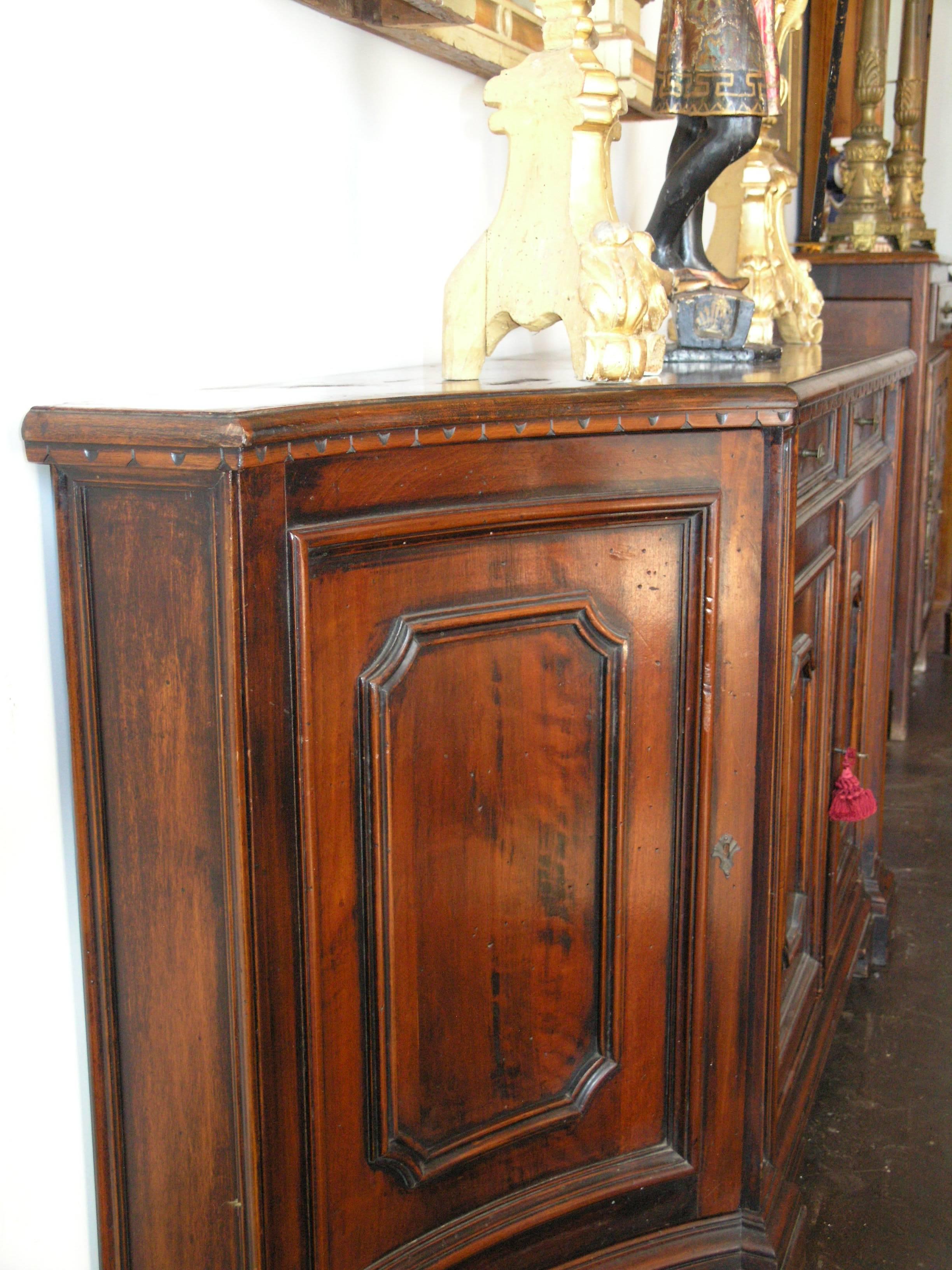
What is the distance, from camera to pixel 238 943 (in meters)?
0.97

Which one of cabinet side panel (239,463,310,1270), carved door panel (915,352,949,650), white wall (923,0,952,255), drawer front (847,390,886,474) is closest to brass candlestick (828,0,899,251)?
carved door panel (915,352,949,650)

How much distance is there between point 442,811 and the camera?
3.83ft

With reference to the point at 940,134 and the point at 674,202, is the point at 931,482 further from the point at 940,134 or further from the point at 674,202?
the point at 674,202

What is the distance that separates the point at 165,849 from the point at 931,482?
4303mm

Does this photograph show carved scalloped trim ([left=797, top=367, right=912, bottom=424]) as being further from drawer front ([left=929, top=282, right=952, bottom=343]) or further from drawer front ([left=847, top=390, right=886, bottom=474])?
drawer front ([left=929, top=282, right=952, bottom=343])

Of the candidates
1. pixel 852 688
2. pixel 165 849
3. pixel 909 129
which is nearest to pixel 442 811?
pixel 165 849

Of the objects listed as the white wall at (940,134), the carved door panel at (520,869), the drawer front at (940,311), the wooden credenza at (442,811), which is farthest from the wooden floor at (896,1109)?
the white wall at (940,134)

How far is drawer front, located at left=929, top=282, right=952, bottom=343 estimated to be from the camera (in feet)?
13.0

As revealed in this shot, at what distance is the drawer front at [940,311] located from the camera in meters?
3.97

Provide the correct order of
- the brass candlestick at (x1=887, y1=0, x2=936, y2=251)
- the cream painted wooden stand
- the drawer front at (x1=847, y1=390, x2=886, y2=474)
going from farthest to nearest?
1. the brass candlestick at (x1=887, y1=0, x2=936, y2=251)
2. the drawer front at (x1=847, y1=390, x2=886, y2=474)
3. the cream painted wooden stand

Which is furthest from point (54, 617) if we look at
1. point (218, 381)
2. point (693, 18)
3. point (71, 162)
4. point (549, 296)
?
point (693, 18)

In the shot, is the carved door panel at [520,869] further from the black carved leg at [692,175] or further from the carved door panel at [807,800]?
the black carved leg at [692,175]

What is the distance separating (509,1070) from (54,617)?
2.15 feet

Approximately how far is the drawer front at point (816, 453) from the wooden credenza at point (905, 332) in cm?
222
